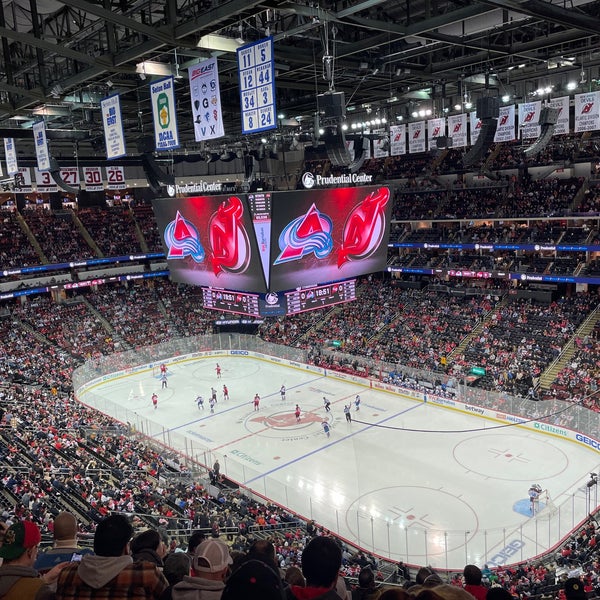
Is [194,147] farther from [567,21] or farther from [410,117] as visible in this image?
[567,21]

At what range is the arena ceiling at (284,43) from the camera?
12680mm

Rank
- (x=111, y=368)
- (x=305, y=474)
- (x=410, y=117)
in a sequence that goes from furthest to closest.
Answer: (x=111, y=368) → (x=410, y=117) → (x=305, y=474)

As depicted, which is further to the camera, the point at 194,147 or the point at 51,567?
the point at 194,147

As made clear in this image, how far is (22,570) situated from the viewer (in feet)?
11.5

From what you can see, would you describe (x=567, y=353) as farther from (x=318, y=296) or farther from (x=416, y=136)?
(x=318, y=296)

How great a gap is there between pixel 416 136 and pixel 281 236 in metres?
11.6

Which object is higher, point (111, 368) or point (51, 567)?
point (51, 567)

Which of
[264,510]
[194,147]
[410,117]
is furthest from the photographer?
[194,147]

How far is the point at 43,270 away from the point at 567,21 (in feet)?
133

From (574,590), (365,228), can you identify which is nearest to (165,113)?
(365,228)

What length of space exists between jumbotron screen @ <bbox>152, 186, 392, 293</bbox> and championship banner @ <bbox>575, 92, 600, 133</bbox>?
26.2 ft

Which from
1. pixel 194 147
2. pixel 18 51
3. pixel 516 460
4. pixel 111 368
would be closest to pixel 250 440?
pixel 516 460

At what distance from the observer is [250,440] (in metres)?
26.1

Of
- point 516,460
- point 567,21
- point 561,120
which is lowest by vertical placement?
point 516,460
